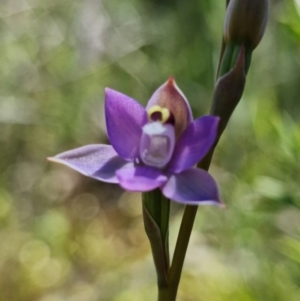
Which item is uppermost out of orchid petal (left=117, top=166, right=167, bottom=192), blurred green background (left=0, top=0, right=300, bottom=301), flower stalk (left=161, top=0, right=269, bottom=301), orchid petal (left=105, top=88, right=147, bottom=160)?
flower stalk (left=161, top=0, right=269, bottom=301)

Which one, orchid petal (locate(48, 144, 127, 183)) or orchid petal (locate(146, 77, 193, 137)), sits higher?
orchid petal (locate(146, 77, 193, 137))

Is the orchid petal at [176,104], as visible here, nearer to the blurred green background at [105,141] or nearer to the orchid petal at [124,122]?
the orchid petal at [124,122]

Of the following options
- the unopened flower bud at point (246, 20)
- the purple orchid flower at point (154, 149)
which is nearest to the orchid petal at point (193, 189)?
the purple orchid flower at point (154, 149)

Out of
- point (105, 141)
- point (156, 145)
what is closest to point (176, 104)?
point (156, 145)

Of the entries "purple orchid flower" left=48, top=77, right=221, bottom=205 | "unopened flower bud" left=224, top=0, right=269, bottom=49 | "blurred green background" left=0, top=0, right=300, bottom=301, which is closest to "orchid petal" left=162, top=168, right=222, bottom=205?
"purple orchid flower" left=48, top=77, right=221, bottom=205

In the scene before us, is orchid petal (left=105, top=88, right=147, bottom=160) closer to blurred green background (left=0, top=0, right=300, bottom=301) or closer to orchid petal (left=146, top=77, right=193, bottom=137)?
orchid petal (left=146, top=77, right=193, bottom=137)

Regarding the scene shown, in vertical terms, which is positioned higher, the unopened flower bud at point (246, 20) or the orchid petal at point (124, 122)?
the unopened flower bud at point (246, 20)
